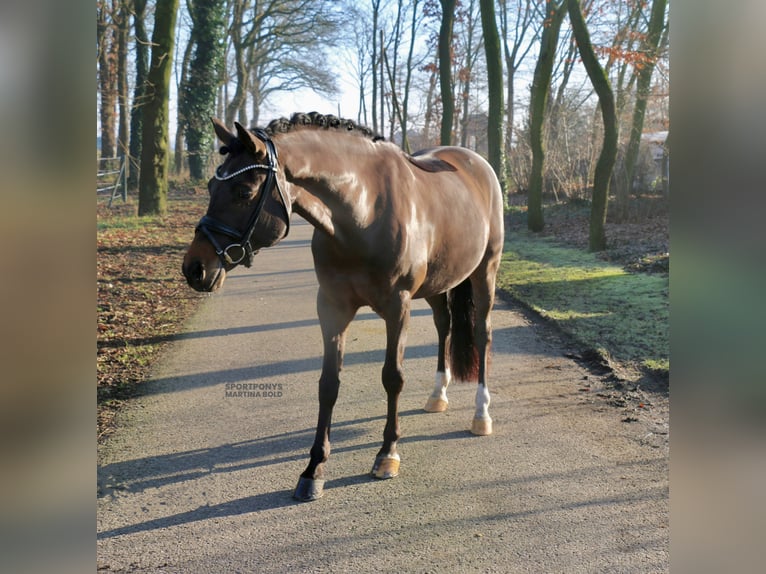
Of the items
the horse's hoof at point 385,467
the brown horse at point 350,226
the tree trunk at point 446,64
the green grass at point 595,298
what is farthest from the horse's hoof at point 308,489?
the tree trunk at point 446,64

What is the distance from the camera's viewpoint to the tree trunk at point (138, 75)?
9105mm

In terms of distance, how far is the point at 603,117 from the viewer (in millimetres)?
8586

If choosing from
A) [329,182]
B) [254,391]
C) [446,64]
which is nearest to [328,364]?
[329,182]

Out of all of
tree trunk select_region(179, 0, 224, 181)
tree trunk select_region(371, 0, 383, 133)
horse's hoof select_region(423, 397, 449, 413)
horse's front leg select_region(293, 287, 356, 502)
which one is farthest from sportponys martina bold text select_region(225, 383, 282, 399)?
tree trunk select_region(179, 0, 224, 181)

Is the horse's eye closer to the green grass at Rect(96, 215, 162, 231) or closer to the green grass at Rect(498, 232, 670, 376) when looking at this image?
the green grass at Rect(498, 232, 670, 376)

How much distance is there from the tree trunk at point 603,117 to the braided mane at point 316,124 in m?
6.13

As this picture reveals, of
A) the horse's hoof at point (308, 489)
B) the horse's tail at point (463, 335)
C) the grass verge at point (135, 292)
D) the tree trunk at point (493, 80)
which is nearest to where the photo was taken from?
the horse's hoof at point (308, 489)

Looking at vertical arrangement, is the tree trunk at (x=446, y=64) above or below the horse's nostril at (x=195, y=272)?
above

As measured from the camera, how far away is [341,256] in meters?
3.20

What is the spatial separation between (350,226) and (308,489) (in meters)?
1.46

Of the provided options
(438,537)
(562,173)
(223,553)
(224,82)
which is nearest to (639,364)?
(438,537)

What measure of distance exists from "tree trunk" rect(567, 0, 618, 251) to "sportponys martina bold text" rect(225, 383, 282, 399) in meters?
6.30

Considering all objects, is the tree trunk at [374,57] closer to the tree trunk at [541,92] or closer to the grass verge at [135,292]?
the grass verge at [135,292]
